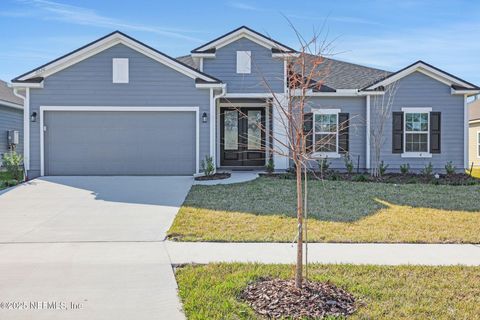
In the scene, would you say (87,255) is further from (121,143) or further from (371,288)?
(121,143)

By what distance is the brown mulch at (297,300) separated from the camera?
4.07 metres

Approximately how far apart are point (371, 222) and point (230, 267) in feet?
12.8

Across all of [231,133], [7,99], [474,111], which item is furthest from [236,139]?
[474,111]

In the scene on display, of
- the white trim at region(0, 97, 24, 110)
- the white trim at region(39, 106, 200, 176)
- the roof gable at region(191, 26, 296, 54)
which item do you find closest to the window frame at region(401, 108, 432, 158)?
the roof gable at region(191, 26, 296, 54)

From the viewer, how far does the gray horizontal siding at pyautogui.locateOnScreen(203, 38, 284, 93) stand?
16766 mm

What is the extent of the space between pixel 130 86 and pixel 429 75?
1090 cm

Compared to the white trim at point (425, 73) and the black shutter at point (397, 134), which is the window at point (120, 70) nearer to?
the white trim at point (425, 73)

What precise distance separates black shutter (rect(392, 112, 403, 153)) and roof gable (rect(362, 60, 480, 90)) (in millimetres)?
1367

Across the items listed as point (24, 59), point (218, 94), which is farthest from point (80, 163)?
point (24, 59)

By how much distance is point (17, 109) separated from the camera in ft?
76.5

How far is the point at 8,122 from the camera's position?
73.6ft

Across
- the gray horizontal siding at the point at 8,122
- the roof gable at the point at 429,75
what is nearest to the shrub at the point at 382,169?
the roof gable at the point at 429,75

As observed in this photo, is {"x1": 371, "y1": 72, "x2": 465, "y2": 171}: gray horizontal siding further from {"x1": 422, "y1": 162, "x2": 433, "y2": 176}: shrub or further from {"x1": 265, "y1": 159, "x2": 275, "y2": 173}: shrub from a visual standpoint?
{"x1": 265, "y1": 159, "x2": 275, "y2": 173}: shrub

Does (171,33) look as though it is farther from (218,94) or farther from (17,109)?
(17,109)
